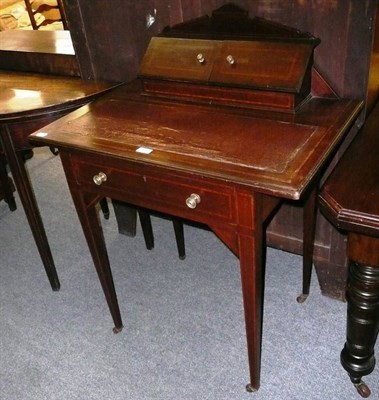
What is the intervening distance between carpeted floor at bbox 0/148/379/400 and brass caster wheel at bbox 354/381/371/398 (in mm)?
22

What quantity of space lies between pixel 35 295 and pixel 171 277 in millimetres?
569

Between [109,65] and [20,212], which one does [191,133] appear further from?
[20,212]

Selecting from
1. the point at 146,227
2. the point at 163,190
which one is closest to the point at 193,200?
the point at 163,190

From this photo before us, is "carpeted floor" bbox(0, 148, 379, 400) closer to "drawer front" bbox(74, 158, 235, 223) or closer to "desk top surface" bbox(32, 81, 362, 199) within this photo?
"drawer front" bbox(74, 158, 235, 223)

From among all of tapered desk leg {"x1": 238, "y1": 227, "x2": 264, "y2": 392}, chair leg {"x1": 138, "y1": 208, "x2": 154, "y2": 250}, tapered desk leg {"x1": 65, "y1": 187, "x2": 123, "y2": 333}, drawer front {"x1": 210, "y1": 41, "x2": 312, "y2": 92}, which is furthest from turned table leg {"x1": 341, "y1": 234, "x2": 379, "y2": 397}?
Answer: chair leg {"x1": 138, "y1": 208, "x2": 154, "y2": 250}

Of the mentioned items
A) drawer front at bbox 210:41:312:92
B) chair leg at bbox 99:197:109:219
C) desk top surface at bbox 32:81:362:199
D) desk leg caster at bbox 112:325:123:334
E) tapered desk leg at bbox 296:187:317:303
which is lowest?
desk leg caster at bbox 112:325:123:334

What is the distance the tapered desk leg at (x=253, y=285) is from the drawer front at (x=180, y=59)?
20.9 inches

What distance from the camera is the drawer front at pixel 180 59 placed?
53.5 inches

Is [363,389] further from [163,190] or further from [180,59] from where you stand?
[180,59]

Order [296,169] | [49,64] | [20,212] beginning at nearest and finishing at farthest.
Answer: [296,169], [49,64], [20,212]

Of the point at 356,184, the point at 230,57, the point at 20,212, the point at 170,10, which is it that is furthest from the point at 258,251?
the point at 20,212

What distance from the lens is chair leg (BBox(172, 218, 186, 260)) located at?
190 centimetres

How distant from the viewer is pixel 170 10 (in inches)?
58.9

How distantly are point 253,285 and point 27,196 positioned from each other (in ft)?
2.96
